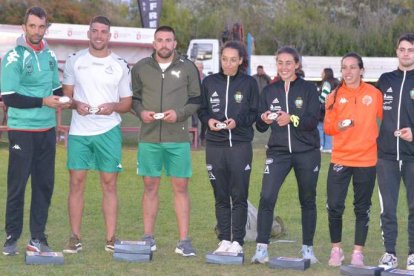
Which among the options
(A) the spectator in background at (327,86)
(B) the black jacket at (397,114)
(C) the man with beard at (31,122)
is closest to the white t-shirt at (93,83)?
(C) the man with beard at (31,122)

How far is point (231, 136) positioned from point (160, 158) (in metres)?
0.75

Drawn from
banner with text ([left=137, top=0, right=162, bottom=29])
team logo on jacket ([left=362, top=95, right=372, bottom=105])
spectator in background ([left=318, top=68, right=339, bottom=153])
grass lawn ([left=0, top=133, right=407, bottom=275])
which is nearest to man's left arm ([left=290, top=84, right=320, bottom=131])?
team logo on jacket ([left=362, top=95, right=372, bottom=105])

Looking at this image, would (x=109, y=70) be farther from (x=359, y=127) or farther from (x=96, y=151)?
(x=359, y=127)

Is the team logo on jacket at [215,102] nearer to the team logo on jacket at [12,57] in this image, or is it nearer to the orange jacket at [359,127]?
the orange jacket at [359,127]

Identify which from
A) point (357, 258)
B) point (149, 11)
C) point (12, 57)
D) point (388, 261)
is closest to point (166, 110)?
point (12, 57)

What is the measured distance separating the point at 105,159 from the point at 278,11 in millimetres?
56959

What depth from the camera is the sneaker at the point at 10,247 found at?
780 cm

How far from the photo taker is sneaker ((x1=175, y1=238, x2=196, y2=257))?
800 cm

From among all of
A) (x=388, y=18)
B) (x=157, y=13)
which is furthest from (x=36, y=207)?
(x=388, y=18)

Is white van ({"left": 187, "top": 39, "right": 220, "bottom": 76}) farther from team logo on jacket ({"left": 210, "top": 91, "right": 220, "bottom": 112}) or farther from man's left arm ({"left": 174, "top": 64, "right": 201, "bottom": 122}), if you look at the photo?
team logo on jacket ({"left": 210, "top": 91, "right": 220, "bottom": 112})

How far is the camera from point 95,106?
798 cm

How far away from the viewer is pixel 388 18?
Answer: 5725 cm

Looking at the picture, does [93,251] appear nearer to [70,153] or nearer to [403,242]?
[70,153]

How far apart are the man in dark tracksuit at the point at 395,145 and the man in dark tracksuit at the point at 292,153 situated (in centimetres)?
61
